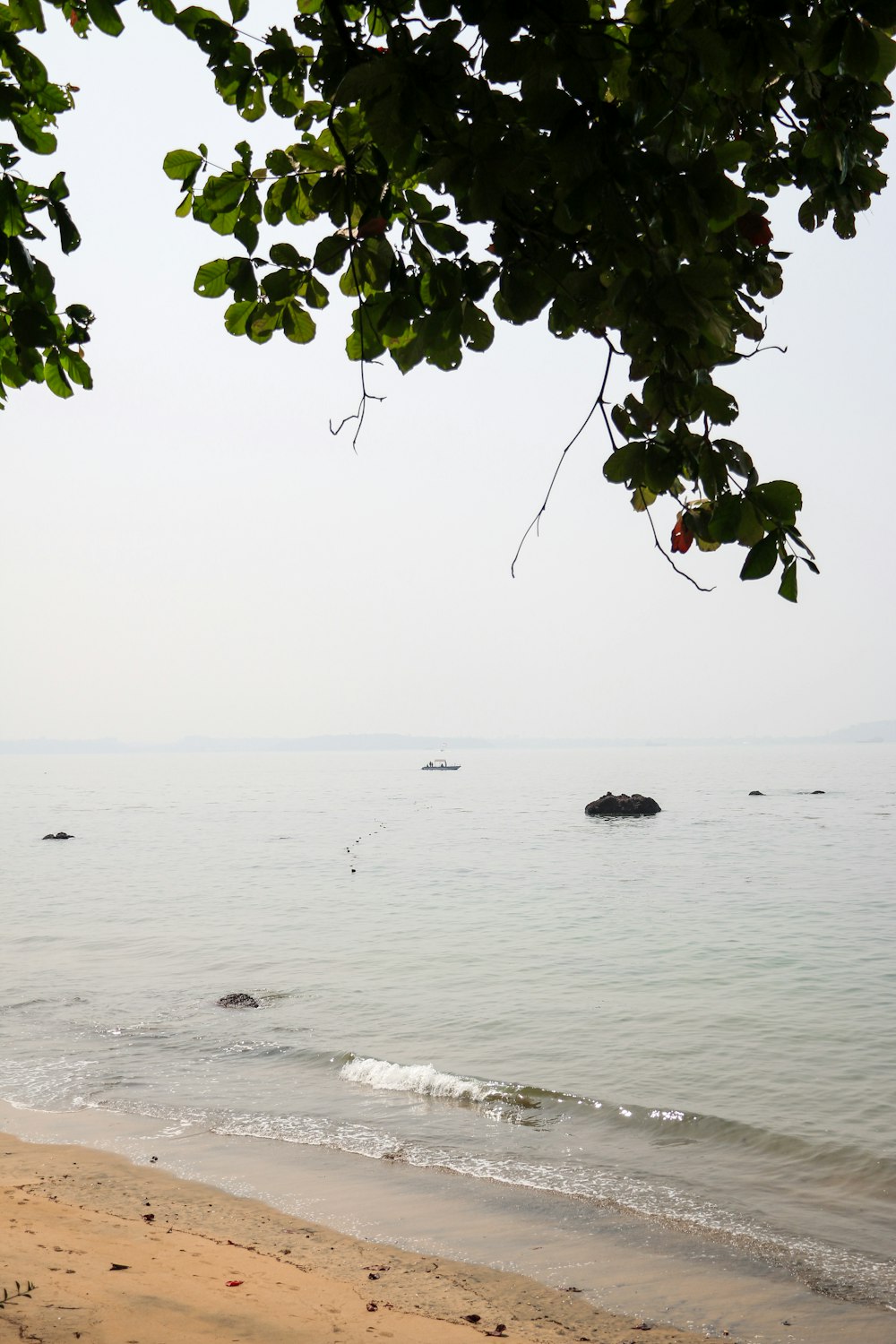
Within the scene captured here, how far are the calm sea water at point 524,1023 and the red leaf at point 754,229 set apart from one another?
6661mm

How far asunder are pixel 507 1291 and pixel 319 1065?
248 inches

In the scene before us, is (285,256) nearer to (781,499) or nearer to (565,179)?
(565,179)

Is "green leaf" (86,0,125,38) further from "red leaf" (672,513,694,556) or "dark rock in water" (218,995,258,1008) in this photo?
"dark rock in water" (218,995,258,1008)

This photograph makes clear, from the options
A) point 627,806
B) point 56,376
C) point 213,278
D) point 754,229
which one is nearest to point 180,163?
point 213,278

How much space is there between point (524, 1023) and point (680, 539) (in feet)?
40.9

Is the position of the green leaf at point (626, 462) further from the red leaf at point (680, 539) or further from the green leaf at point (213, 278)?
the green leaf at point (213, 278)

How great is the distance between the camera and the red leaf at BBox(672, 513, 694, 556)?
3073 millimetres

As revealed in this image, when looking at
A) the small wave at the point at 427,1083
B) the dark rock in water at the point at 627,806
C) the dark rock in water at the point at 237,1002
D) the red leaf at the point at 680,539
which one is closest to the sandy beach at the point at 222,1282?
the small wave at the point at 427,1083

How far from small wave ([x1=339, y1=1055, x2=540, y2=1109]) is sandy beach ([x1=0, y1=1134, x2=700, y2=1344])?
3.54 metres

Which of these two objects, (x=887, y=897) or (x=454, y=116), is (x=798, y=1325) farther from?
(x=887, y=897)

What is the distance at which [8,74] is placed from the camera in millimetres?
3420

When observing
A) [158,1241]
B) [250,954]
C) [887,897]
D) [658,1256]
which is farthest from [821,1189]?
[887,897]

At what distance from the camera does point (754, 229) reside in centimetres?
304

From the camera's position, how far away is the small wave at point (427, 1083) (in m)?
11.1
